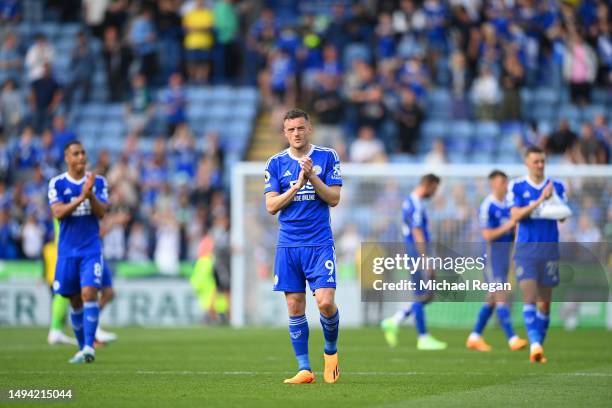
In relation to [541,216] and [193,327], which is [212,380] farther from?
[193,327]

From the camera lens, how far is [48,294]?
2539 centimetres

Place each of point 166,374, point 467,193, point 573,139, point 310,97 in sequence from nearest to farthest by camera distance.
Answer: point 166,374 → point 467,193 → point 573,139 → point 310,97

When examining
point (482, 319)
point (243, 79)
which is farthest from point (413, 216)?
point (243, 79)

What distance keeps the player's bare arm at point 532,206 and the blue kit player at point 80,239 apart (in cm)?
485

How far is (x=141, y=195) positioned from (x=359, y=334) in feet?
26.0

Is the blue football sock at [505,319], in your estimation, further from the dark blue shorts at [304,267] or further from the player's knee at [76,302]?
the dark blue shorts at [304,267]

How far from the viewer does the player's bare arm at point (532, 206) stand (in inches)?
577

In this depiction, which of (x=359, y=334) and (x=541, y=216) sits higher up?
(x=541, y=216)

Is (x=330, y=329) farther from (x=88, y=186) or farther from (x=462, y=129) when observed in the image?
(x=462, y=129)

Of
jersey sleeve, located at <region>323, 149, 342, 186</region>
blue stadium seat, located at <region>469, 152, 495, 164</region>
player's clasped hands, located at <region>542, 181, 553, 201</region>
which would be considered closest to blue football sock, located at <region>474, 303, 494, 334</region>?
player's clasped hands, located at <region>542, 181, 553, 201</region>

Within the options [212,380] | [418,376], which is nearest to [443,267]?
[418,376]

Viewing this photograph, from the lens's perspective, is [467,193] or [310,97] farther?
[310,97]

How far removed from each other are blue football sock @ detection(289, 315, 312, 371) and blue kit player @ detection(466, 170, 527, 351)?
583 centimetres

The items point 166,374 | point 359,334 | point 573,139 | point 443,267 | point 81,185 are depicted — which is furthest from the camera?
point 573,139
